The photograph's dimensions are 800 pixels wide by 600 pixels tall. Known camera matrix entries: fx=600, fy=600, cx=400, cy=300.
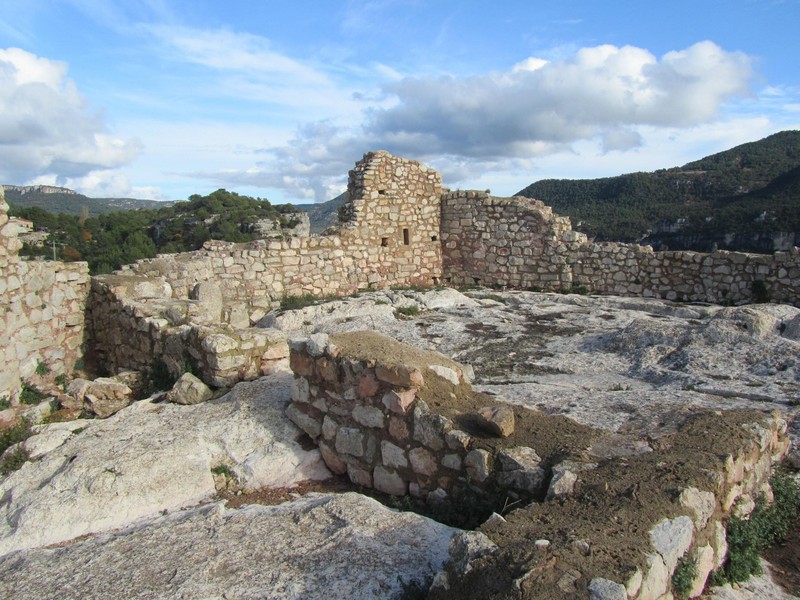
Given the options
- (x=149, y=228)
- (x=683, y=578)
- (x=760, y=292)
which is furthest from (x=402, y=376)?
(x=149, y=228)

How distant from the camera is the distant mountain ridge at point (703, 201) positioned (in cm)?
3797

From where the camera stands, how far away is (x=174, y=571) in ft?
11.3

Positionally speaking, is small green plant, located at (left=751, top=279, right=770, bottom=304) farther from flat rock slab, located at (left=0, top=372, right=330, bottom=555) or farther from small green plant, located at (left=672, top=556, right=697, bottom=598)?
small green plant, located at (left=672, top=556, right=697, bottom=598)

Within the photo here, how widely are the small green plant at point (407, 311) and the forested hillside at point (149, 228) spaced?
32.3 metres

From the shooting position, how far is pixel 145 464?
4.86 m

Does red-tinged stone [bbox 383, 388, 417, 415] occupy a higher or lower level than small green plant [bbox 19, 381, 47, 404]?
higher

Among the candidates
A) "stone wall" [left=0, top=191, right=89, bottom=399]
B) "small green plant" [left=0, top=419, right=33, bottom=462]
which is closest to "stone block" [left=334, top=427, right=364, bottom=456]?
"small green plant" [left=0, top=419, right=33, bottom=462]

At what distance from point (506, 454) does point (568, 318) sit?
22.2 feet

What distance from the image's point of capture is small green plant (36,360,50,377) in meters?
9.00

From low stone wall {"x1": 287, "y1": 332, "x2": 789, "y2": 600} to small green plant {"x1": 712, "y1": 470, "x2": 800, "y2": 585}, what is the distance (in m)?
0.09

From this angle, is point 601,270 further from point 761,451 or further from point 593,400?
point 761,451

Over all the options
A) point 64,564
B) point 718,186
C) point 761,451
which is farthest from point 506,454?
point 718,186

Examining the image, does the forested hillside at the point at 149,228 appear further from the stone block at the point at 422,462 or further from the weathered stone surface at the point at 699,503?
the weathered stone surface at the point at 699,503

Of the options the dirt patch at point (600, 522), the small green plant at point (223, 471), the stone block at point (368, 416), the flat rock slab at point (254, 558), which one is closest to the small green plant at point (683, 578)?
the dirt patch at point (600, 522)
